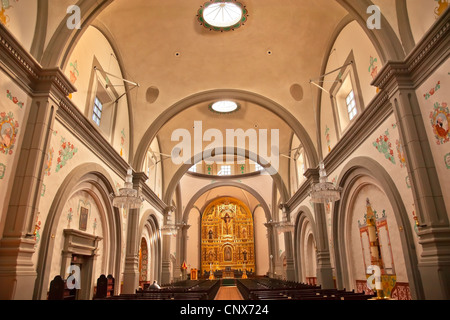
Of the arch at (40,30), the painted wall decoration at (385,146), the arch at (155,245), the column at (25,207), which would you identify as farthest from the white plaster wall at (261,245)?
the arch at (40,30)

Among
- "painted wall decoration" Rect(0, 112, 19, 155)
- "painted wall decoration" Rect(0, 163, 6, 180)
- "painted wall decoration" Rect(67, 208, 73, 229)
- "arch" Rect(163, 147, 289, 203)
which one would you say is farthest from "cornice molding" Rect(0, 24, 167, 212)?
"arch" Rect(163, 147, 289, 203)

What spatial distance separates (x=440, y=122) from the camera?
5.46m

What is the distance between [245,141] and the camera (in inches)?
762

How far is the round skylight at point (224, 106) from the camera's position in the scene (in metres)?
16.5

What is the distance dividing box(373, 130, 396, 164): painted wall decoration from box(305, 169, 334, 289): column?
475 cm

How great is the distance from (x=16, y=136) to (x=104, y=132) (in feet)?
15.3

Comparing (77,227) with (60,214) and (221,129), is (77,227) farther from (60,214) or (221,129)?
(221,129)

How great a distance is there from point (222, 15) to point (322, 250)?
927 cm

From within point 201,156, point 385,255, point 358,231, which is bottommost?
point 385,255

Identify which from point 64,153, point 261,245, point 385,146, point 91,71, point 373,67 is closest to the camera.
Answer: point 385,146

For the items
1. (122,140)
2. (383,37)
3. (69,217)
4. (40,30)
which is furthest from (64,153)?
(383,37)

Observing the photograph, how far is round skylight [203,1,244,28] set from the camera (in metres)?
9.90
